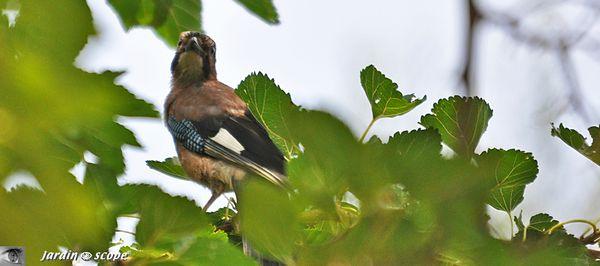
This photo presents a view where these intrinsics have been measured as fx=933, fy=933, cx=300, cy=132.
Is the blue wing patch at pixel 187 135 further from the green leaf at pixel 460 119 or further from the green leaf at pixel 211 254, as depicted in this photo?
the green leaf at pixel 211 254

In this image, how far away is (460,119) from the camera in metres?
1.65

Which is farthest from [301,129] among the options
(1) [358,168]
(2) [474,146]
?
(2) [474,146]

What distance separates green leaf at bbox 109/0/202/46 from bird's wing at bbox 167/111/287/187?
131 centimetres

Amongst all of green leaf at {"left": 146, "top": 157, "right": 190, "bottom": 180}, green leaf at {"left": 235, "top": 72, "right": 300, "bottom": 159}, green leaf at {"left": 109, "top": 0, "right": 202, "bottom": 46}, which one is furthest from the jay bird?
green leaf at {"left": 235, "top": 72, "right": 300, "bottom": 159}

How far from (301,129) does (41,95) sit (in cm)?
24

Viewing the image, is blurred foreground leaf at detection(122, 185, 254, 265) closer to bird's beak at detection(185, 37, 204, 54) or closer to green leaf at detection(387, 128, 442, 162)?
green leaf at detection(387, 128, 442, 162)

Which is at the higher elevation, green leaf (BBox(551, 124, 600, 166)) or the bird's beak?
the bird's beak

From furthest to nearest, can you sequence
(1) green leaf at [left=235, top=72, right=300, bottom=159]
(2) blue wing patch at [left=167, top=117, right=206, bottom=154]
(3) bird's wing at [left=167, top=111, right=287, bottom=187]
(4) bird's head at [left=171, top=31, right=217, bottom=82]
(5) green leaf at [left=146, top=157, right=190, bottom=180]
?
(4) bird's head at [left=171, top=31, right=217, bottom=82] → (2) blue wing patch at [left=167, top=117, right=206, bottom=154] → (3) bird's wing at [left=167, top=111, right=287, bottom=187] → (5) green leaf at [left=146, top=157, right=190, bottom=180] → (1) green leaf at [left=235, top=72, right=300, bottom=159]

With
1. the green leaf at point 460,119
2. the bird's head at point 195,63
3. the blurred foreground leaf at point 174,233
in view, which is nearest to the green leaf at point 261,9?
the green leaf at point 460,119

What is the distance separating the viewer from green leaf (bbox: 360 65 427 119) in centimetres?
185

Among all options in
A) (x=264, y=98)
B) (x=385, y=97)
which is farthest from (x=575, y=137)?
(x=264, y=98)

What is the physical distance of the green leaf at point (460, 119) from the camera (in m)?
1.36

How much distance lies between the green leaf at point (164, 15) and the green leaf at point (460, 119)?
602 mm

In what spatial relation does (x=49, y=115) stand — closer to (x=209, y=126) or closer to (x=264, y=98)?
(x=264, y=98)
